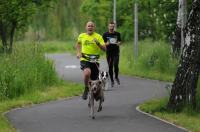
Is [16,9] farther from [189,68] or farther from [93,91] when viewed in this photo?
[189,68]

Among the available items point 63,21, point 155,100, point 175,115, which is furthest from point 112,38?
point 63,21

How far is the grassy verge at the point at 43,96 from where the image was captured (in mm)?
16734

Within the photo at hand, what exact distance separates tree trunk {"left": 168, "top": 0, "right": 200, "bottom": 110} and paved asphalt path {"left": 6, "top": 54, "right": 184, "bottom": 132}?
885 millimetres

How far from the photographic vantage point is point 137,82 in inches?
929

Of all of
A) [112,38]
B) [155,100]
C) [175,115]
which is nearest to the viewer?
[175,115]

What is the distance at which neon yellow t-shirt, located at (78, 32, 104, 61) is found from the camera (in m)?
15.2

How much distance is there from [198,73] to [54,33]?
60.1m

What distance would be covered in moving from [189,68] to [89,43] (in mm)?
2371

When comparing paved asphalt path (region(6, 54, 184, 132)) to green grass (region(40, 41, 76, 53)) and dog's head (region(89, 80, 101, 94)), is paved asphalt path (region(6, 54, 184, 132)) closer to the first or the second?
dog's head (region(89, 80, 101, 94))

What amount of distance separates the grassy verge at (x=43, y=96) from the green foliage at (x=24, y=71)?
306 mm

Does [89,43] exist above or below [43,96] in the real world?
above

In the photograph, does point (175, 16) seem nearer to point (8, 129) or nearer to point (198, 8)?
point (198, 8)

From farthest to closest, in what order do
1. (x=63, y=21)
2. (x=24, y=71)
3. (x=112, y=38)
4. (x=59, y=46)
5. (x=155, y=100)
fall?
(x=59, y=46) → (x=63, y=21) → (x=112, y=38) → (x=24, y=71) → (x=155, y=100)

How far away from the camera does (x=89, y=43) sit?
15.2m
